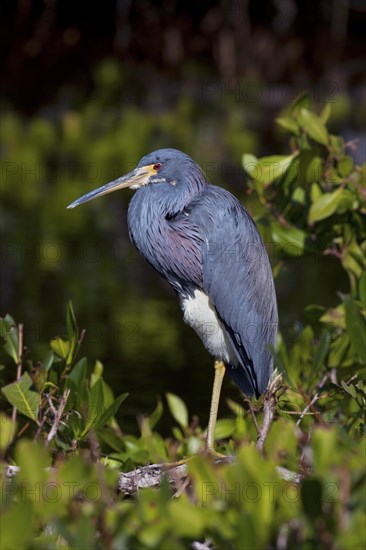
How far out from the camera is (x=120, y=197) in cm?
1093

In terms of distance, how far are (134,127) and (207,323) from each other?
9.23 meters

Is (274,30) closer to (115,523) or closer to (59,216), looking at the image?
(59,216)

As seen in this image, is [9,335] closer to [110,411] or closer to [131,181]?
[110,411]

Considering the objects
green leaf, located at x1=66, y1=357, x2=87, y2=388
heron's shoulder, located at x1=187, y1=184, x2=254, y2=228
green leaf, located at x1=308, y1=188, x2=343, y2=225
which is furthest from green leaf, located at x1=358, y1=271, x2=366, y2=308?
green leaf, located at x1=66, y1=357, x2=87, y2=388

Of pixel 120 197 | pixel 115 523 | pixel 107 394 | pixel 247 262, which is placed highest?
pixel 115 523

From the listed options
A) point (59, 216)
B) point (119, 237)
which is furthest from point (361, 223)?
point (59, 216)

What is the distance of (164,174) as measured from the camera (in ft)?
14.7

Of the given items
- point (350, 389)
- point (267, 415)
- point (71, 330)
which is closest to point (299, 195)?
point (71, 330)

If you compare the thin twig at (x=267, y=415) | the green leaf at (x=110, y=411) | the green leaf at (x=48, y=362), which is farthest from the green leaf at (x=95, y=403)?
the thin twig at (x=267, y=415)

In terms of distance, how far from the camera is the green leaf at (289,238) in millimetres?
4844

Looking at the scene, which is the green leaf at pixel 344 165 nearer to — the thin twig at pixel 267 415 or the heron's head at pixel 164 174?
the heron's head at pixel 164 174

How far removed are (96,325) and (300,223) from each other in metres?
2.65

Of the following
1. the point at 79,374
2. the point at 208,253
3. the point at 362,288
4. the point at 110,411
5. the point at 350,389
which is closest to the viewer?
the point at 350,389

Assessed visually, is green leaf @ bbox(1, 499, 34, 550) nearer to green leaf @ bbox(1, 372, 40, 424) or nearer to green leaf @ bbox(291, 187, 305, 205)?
green leaf @ bbox(1, 372, 40, 424)
